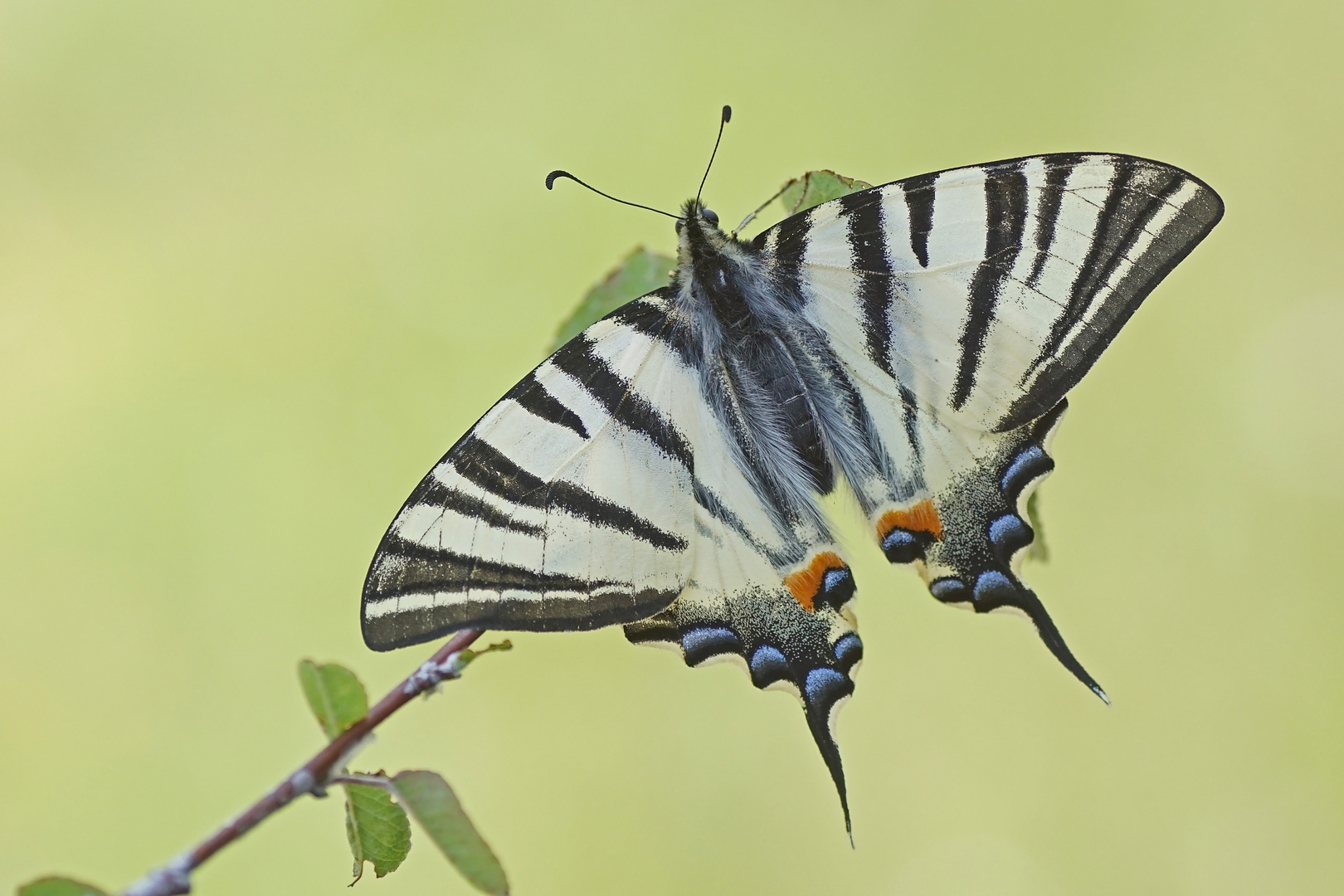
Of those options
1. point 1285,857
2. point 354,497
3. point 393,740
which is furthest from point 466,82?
point 1285,857

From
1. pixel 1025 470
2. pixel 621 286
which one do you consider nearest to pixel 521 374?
pixel 621 286

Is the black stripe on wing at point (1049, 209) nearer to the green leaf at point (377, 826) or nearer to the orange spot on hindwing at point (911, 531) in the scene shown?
the orange spot on hindwing at point (911, 531)

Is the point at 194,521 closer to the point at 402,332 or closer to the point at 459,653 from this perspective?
the point at 402,332

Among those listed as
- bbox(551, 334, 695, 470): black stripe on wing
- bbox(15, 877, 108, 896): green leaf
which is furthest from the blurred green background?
bbox(15, 877, 108, 896): green leaf

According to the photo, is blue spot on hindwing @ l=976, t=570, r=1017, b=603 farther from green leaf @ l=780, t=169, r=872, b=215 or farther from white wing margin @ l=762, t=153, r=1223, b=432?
green leaf @ l=780, t=169, r=872, b=215

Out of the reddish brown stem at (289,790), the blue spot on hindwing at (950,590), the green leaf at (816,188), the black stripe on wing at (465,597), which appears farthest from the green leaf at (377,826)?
the green leaf at (816,188)

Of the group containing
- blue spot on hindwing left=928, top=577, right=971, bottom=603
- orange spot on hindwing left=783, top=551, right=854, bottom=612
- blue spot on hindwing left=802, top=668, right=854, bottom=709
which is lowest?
blue spot on hindwing left=802, top=668, right=854, bottom=709
